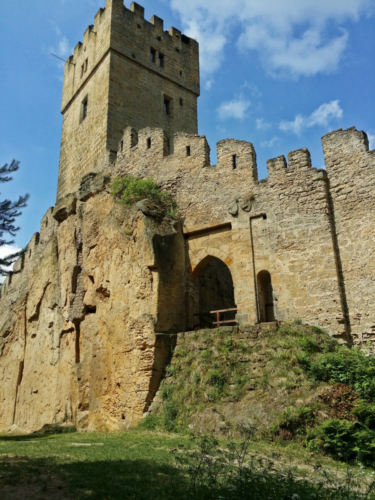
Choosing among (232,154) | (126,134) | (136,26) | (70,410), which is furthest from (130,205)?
(136,26)

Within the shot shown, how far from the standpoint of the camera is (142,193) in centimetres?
1455

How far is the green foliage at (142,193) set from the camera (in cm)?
1441

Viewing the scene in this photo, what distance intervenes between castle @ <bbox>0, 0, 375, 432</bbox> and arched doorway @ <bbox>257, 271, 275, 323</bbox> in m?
0.03

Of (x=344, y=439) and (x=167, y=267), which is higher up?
(x=167, y=267)

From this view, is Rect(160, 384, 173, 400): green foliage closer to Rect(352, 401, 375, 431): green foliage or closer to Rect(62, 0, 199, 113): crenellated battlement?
Rect(352, 401, 375, 431): green foliage

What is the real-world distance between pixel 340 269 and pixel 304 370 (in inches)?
123

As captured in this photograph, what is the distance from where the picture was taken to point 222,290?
17.1m

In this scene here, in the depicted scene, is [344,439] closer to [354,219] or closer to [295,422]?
[295,422]

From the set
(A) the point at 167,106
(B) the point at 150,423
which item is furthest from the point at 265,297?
(A) the point at 167,106

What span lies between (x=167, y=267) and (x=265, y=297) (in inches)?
112

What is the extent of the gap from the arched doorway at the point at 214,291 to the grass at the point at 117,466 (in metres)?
6.61

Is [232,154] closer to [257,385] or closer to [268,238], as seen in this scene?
[268,238]

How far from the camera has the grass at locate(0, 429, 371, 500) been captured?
5586mm

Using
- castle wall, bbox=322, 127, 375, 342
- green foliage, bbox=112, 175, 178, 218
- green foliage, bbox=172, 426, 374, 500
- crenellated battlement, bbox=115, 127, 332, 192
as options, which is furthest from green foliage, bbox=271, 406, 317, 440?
green foliage, bbox=112, 175, 178, 218
